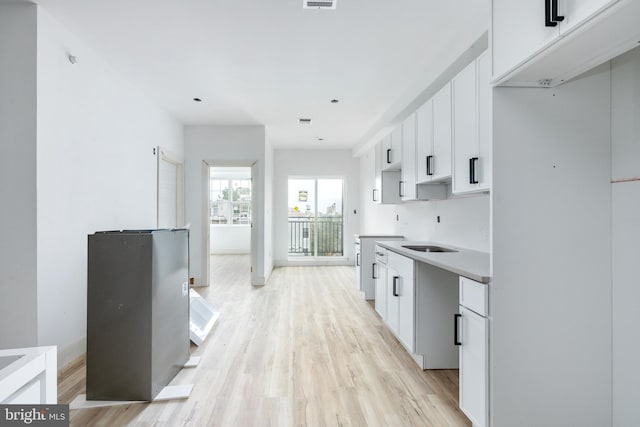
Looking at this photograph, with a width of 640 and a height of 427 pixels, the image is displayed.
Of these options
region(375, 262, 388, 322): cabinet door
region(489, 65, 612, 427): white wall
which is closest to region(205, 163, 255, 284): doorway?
region(375, 262, 388, 322): cabinet door

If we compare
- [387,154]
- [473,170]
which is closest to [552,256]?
[473,170]

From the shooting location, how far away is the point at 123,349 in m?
2.18

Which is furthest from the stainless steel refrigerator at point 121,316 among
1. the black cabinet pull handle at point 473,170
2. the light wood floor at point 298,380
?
the black cabinet pull handle at point 473,170

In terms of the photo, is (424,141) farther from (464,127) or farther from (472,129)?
(472,129)

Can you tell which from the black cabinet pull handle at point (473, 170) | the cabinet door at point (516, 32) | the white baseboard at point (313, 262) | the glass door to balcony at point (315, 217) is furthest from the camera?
the glass door to balcony at point (315, 217)

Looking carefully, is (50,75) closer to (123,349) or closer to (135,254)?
(135,254)

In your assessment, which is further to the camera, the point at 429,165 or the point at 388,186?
the point at 388,186

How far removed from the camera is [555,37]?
134cm

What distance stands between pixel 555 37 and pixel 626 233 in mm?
1016

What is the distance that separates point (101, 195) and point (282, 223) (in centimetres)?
475

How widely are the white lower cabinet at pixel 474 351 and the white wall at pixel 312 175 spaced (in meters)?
5.92

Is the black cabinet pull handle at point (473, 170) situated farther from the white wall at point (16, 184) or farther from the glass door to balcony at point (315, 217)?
the glass door to balcony at point (315, 217)

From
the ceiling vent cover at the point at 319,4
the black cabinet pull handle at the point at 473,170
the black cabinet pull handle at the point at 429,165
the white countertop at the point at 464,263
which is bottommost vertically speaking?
the white countertop at the point at 464,263

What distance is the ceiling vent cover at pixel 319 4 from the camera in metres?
2.37
